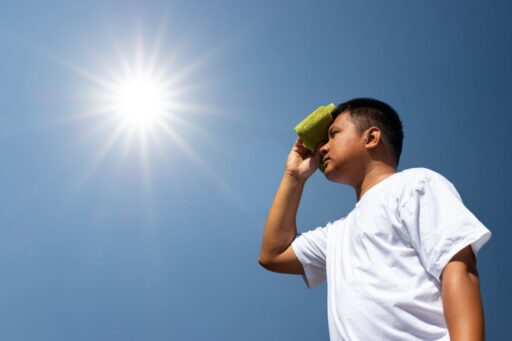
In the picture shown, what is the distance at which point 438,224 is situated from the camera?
7.11 ft

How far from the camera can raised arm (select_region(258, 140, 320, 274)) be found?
139 inches

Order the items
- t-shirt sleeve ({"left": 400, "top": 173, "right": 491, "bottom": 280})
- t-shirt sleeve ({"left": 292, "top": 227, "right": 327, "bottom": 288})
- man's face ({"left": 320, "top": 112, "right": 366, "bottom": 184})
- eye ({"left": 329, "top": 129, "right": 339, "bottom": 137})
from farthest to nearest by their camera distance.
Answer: eye ({"left": 329, "top": 129, "right": 339, "bottom": 137}), t-shirt sleeve ({"left": 292, "top": 227, "right": 327, "bottom": 288}), man's face ({"left": 320, "top": 112, "right": 366, "bottom": 184}), t-shirt sleeve ({"left": 400, "top": 173, "right": 491, "bottom": 280})

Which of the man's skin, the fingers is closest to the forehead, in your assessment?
the man's skin

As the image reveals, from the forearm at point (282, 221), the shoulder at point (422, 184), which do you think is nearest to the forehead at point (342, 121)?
the forearm at point (282, 221)

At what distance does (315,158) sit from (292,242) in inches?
30.9

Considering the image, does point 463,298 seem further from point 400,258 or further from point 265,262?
point 265,262

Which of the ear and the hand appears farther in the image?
the hand

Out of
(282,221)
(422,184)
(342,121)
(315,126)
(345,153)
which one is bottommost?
(422,184)

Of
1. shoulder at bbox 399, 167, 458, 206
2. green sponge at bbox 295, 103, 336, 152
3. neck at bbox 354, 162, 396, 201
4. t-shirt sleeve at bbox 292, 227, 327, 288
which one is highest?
green sponge at bbox 295, 103, 336, 152

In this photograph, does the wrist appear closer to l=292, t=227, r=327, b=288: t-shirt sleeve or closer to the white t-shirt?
l=292, t=227, r=327, b=288: t-shirt sleeve

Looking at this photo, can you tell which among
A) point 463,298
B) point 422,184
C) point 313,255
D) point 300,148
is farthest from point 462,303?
point 300,148

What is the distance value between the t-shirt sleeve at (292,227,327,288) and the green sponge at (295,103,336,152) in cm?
80

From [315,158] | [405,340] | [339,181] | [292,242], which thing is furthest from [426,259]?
[315,158]

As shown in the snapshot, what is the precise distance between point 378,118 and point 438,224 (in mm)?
1500
